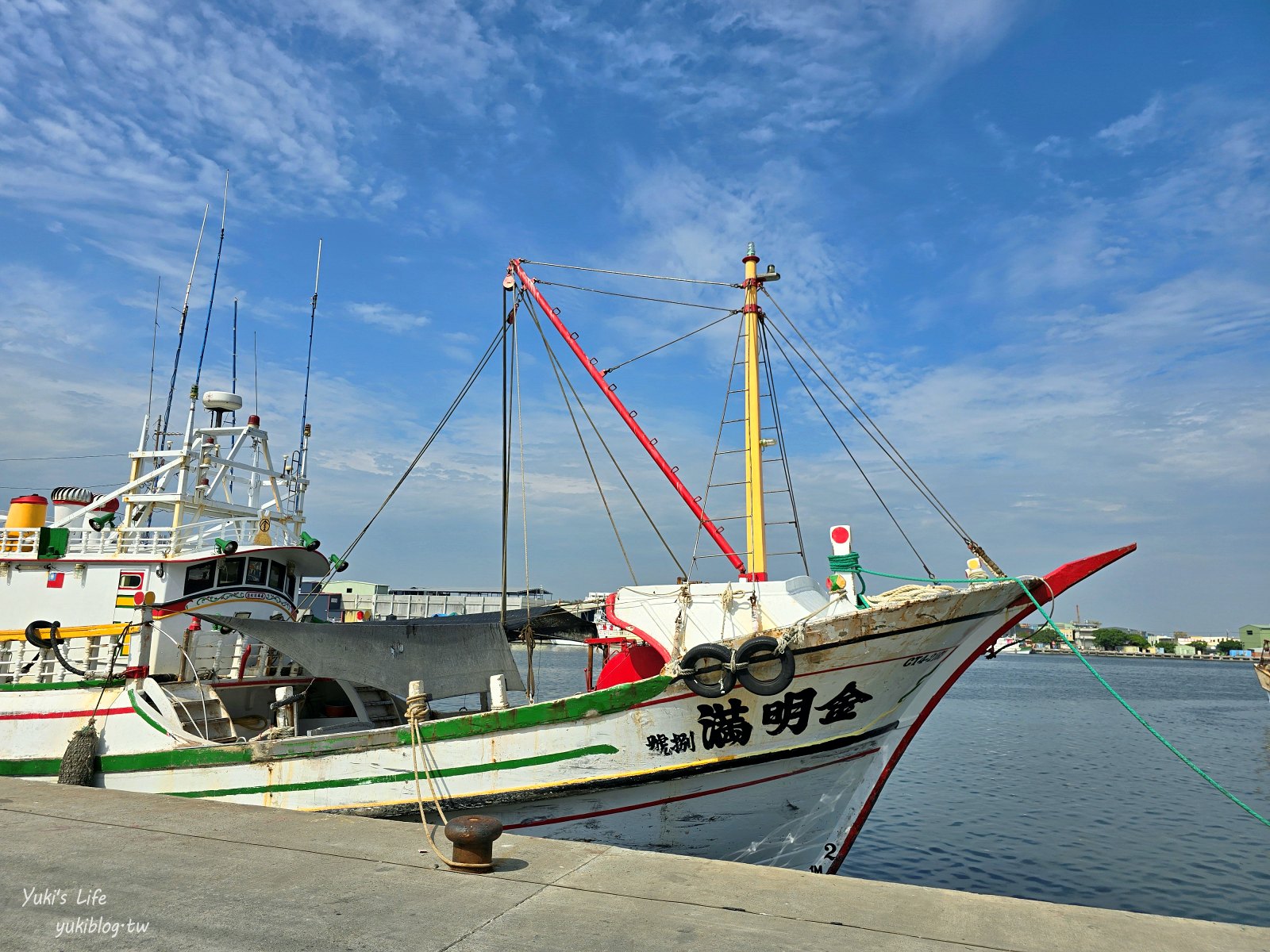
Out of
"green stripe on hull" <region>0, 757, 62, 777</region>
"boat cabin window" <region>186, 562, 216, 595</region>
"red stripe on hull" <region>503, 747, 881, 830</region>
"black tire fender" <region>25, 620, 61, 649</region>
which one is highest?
"boat cabin window" <region>186, 562, 216, 595</region>

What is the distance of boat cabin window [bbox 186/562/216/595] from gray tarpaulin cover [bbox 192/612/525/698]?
3.39 meters

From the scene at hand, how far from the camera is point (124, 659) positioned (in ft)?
40.6

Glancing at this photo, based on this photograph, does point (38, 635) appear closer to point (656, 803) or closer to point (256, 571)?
point (256, 571)

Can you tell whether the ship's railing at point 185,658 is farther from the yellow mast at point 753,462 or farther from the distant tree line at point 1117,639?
the distant tree line at point 1117,639

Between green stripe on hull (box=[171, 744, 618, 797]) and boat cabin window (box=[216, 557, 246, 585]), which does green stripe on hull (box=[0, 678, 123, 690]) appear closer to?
green stripe on hull (box=[171, 744, 618, 797])

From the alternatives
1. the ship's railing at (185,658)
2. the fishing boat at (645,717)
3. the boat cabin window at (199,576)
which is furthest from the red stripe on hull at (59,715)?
the boat cabin window at (199,576)

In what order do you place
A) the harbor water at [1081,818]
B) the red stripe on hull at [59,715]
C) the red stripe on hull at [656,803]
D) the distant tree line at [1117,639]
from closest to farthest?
1. the red stripe on hull at [656,803]
2. the red stripe on hull at [59,715]
3. the harbor water at [1081,818]
4. the distant tree line at [1117,639]

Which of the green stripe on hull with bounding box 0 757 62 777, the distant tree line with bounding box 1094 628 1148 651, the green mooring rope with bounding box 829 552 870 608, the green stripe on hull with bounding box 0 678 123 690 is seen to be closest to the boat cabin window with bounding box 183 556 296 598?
the green stripe on hull with bounding box 0 678 123 690

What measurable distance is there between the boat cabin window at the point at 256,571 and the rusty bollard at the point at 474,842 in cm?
932

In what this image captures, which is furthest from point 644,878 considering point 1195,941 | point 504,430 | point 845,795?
point 504,430

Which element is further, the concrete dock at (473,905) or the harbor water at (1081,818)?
the harbor water at (1081,818)

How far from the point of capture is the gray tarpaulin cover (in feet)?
31.6

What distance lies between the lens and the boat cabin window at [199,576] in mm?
13008

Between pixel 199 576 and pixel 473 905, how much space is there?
10.0m
